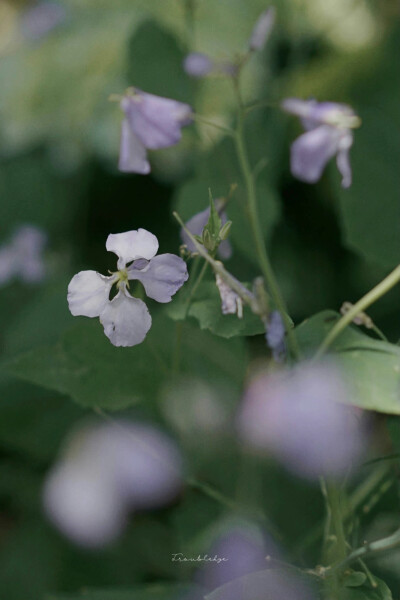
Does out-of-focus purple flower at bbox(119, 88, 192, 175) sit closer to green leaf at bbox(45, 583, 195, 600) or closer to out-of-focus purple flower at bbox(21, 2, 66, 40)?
green leaf at bbox(45, 583, 195, 600)

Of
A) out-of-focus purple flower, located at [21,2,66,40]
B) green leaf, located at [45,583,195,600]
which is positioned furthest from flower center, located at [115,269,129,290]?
out-of-focus purple flower, located at [21,2,66,40]

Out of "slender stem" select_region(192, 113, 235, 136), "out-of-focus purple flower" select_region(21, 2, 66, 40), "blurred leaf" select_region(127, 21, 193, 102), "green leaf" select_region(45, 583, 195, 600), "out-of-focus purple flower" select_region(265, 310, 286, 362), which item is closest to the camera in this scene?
"out-of-focus purple flower" select_region(265, 310, 286, 362)

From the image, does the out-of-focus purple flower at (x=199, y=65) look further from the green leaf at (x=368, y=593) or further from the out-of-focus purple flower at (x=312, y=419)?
the green leaf at (x=368, y=593)

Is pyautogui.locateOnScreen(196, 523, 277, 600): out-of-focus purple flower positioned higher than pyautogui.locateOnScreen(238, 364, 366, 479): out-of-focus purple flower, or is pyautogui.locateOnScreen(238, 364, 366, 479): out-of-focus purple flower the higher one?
pyautogui.locateOnScreen(238, 364, 366, 479): out-of-focus purple flower

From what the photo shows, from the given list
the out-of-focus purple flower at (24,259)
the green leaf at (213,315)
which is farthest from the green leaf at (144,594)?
the out-of-focus purple flower at (24,259)

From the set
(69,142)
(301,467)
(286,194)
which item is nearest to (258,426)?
(301,467)

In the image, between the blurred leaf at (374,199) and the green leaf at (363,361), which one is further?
the blurred leaf at (374,199)
